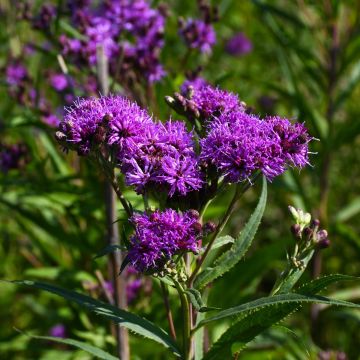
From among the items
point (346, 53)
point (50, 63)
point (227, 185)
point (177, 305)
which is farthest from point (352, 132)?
point (50, 63)

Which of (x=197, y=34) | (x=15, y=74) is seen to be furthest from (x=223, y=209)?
(x=15, y=74)

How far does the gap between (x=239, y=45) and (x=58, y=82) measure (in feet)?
5.86

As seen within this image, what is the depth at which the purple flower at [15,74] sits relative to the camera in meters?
3.07

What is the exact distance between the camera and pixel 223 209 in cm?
257

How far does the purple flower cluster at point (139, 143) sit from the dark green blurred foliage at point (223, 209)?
0.77 metres

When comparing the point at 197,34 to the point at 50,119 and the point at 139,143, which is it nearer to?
the point at 50,119

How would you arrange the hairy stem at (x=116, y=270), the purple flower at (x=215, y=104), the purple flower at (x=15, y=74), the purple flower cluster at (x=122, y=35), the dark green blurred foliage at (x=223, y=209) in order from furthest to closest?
the purple flower at (x=15, y=74) → the purple flower cluster at (x=122, y=35) → the dark green blurred foliage at (x=223, y=209) → the hairy stem at (x=116, y=270) → the purple flower at (x=215, y=104)

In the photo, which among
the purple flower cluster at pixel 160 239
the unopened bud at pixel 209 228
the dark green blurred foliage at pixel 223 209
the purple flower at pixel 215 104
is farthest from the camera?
the dark green blurred foliage at pixel 223 209

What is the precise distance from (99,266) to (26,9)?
48.4 inches

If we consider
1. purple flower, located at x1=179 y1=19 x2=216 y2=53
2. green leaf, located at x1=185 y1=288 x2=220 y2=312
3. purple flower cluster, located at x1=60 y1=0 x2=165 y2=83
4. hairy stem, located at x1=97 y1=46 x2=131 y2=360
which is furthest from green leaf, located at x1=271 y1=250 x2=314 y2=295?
purple flower, located at x1=179 y1=19 x2=216 y2=53

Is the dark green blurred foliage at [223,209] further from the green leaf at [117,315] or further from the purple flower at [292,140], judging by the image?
the purple flower at [292,140]

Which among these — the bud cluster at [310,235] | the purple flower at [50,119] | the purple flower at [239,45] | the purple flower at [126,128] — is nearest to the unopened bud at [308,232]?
the bud cluster at [310,235]

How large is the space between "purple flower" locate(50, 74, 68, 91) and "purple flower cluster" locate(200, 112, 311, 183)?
1.73m

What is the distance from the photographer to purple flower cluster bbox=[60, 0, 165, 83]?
2680 millimetres
